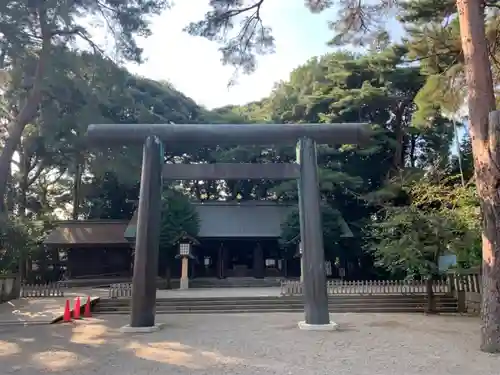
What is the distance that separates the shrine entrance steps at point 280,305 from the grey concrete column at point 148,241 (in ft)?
17.0

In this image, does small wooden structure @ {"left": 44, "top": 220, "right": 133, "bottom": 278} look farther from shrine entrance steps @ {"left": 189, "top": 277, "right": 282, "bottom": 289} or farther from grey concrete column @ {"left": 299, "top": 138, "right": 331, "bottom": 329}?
grey concrete column @ {"left": 299, "top": 138, "right": 331, "bottom": 329}

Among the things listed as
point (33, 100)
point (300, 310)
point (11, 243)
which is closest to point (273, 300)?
point (300, 310)

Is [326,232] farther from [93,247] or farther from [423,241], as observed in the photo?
[93,247]

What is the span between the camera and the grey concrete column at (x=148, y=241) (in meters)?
10.2

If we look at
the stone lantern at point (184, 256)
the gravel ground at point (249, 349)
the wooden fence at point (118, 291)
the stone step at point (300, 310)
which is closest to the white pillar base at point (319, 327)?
the gravel ground at point (249, 349)

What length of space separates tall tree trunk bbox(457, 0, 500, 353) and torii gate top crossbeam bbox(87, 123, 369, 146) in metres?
3.34

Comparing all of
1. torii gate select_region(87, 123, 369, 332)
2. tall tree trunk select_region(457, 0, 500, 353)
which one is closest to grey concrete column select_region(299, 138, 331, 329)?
torii gate select_region(87, 123, 369, 332)

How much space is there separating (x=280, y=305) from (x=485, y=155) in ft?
31.6

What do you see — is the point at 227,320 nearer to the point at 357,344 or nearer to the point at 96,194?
the point at 357,344

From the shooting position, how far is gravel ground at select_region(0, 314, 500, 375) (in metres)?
6.57

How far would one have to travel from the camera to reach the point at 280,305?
51.4 ft

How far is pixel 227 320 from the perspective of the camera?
12891 millimetres

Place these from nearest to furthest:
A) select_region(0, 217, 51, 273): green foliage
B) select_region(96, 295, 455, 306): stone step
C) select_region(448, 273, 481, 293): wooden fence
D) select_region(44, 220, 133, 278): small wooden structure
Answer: select_region(448, 273, 481, 293): wooden fence, select_region(96, 295, 455, 306): stone step, select_region(0, 217, 51, 273): green foliage, select_region(44, 220, 133, 278): small wooden structure

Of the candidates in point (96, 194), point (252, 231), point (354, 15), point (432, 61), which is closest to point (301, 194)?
point (354, 15)
